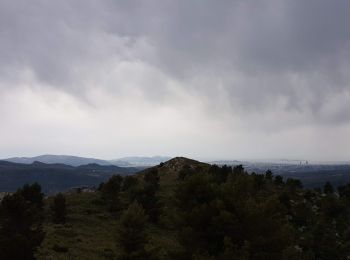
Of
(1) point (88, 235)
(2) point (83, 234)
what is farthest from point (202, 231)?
(2) point (83, 234)

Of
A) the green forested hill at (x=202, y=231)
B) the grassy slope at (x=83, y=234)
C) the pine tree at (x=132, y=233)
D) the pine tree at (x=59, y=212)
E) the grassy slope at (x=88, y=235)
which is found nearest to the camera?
the green forested hill at (x=202, y=231)

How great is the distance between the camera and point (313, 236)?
4756 cm

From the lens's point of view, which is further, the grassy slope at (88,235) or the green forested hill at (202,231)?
the grassy slope at (88,235)

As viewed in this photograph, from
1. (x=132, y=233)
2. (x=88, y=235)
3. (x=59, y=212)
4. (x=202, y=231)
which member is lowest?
(x=88, y=235)

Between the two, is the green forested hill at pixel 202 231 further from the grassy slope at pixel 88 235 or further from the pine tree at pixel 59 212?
the pine tree at pixel 59 212

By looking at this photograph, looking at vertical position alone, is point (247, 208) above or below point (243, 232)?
above

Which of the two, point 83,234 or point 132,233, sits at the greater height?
point 132,233

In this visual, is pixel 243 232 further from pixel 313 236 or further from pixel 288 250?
pixel 313 236

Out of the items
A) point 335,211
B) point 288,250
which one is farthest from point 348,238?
point 288,250

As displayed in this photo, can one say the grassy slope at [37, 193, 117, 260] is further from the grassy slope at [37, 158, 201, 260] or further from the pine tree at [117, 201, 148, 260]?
the pine tree at [117, 201, 148, 260]

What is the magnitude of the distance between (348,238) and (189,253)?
33708 mm

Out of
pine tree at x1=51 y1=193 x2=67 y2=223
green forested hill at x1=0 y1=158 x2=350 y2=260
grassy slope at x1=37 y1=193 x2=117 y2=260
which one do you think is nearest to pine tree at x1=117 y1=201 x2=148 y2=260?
green forested hill at x1=0 y1=158 x2=350 y2=260

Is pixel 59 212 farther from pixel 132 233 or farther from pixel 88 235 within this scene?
pixel 132 233

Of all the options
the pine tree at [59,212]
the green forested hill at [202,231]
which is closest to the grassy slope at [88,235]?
the green forested hill at [202,231]
